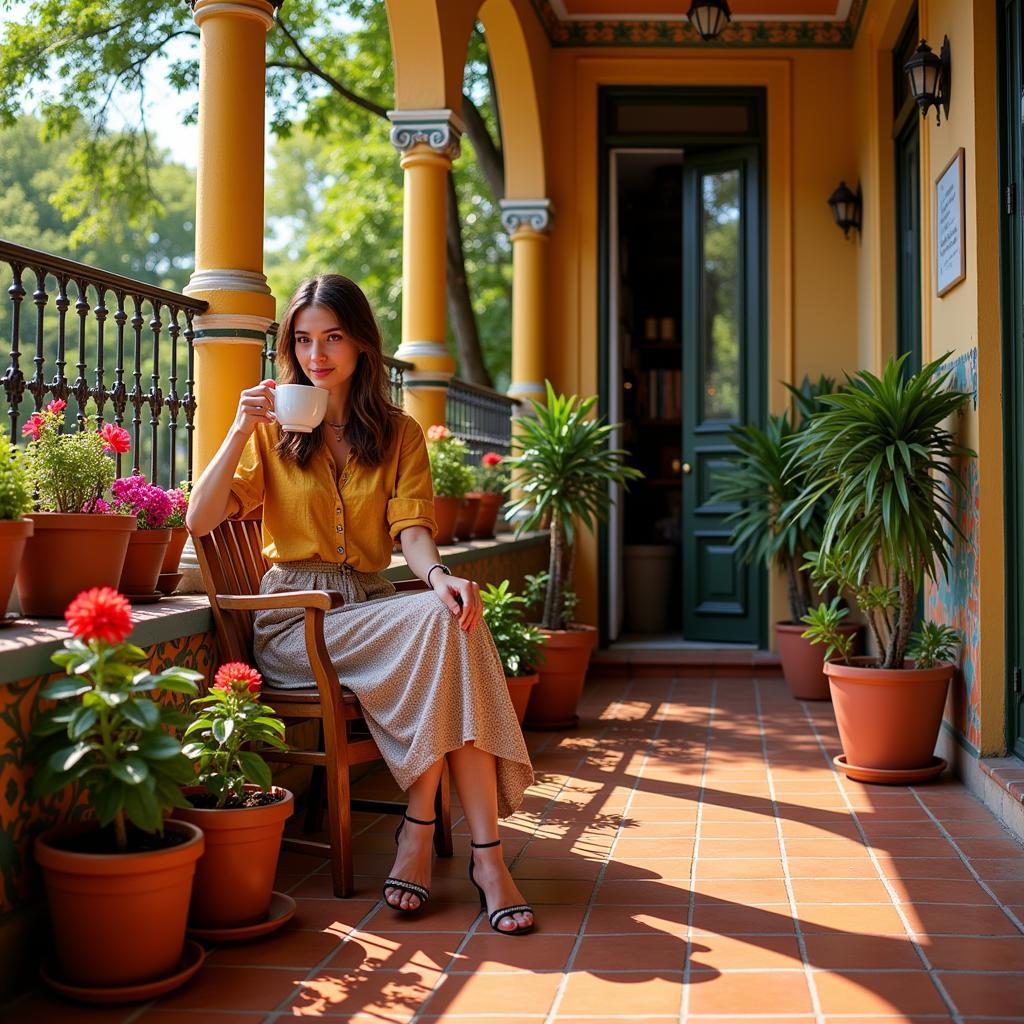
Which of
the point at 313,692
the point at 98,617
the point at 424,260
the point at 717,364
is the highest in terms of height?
the point at 424,260

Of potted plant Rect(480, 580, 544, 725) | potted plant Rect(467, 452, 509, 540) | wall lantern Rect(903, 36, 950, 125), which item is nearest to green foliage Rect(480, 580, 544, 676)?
potted plant Rect(480, 580, 544, 725)

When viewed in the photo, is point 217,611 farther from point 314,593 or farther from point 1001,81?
point 1001,81

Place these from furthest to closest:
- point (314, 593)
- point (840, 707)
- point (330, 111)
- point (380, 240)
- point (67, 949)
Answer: point (380, 240), point (330, 111), point (840, 707), point (314, 593), point (67, 949)

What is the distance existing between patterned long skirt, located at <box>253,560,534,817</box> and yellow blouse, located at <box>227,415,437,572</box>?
0.59 feet

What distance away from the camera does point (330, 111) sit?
10.4 m

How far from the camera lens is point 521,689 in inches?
193

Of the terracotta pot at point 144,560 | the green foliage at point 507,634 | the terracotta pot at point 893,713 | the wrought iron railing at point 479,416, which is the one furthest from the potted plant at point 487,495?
the terracotta pot at point 144,560

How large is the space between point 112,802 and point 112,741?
123 mm

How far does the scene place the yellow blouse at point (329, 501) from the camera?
3090mm

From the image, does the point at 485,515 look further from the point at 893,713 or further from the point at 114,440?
the point at 114,440

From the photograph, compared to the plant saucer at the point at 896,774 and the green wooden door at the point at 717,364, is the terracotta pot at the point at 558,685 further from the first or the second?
the green wooden door at the point at 717,364

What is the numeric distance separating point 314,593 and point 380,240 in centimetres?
1281

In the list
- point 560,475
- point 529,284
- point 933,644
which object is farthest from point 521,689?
point 529,284

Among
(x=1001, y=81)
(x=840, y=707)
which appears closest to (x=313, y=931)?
(x=840, y=707)
